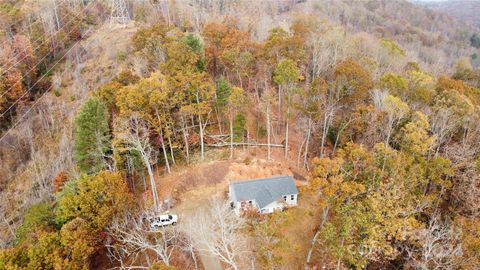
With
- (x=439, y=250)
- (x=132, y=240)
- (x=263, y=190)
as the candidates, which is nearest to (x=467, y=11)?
(x=263, y=190)

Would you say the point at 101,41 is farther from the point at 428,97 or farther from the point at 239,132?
the point at 428,97

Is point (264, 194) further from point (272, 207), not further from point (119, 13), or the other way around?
point (119, 13)

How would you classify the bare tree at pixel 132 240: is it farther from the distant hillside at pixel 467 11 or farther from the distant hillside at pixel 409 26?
the distant hillside at pixel 467 11

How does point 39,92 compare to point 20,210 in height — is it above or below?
above

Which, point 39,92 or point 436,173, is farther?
point 39,92

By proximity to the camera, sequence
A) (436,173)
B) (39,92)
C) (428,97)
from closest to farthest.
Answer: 1. (436,173)
2. (428,97)
3. (39,92)

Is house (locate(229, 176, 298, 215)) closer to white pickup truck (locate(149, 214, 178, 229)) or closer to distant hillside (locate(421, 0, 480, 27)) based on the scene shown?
white pickup truck (locate(149, 214, 178, 229))

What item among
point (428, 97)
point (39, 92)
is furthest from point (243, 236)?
point (39, 92)
